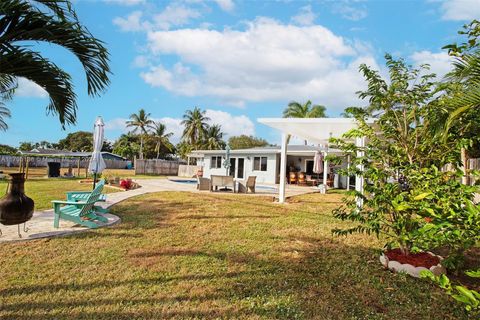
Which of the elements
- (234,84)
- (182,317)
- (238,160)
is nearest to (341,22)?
(182,317)

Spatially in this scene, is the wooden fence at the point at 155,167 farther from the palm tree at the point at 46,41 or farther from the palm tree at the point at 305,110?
the palm tree at the point at 46,41

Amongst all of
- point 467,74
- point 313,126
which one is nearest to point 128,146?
point 313,126

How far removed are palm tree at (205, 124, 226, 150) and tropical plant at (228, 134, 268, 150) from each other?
6.98 m

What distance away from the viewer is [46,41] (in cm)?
344

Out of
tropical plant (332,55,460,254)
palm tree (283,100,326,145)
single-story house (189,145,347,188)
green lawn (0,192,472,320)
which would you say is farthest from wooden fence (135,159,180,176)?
tropical plant (332,55,460,254)

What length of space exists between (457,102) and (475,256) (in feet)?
14.6

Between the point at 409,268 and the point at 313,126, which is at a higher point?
the point at 313,126

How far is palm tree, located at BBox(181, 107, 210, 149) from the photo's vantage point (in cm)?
4500

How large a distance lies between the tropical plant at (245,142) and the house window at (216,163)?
2805 centimetres

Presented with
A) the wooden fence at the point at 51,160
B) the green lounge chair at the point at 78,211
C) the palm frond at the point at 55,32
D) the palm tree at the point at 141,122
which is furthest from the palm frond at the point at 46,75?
the palm tree at the point at 141,122

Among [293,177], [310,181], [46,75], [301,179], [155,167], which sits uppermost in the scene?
[46,75]

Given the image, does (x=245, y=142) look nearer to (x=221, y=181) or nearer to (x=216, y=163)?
(x=216, y=163)

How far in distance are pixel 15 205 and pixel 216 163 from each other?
2158cm

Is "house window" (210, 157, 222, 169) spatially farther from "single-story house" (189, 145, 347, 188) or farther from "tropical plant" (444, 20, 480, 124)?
"tropical plant" (444, 20, 480, 124)
